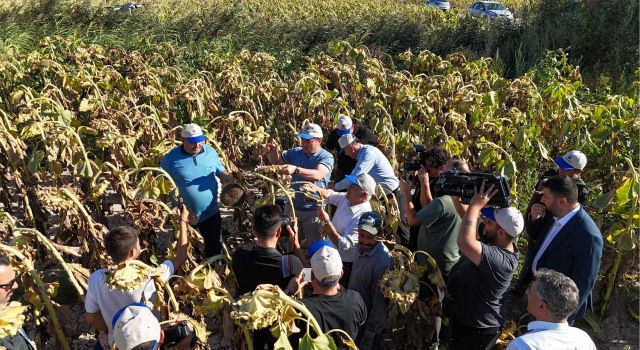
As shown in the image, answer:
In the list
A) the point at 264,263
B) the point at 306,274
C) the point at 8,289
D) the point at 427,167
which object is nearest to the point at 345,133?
the point at 427,167

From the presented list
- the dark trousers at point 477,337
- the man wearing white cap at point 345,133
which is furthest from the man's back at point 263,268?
the man wearing white cap at point 345,133

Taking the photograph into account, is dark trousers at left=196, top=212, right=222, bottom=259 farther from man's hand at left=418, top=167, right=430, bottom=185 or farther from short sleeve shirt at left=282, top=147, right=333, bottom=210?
man's hand at left=418, top=167, right=430, bottom=185

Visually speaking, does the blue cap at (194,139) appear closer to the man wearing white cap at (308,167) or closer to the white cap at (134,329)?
the man wearing white cap at (308,167)

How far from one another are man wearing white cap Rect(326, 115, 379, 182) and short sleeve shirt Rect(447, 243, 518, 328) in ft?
6.68

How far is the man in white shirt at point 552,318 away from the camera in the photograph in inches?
102

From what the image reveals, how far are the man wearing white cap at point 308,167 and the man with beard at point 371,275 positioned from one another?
39.1 inches

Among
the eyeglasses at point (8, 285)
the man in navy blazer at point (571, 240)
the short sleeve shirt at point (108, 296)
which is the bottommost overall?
the man in navy blazer at point (571, 240)

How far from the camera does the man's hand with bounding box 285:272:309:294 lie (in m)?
3.06

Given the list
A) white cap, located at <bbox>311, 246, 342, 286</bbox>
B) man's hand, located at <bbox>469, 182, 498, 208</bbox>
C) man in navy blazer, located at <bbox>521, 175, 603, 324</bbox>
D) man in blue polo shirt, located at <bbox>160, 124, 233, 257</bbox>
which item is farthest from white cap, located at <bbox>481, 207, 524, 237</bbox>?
man in blue polo shirt, located at <bbox>160, 124, 233, 257</bbox>

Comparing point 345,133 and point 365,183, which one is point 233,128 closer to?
point 345,133

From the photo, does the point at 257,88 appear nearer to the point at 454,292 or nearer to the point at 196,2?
the point at 454,292

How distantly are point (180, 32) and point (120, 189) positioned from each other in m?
10.4

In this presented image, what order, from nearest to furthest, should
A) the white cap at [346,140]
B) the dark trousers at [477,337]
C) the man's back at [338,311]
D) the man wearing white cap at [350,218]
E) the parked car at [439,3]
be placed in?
the man's back at [338,311]
the dark trousers at [477,337]
the man wearing white cap at [350,218]
the white cap at [346,140]
the parked car at [439,3]

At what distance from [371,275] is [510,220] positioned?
2.86ft
